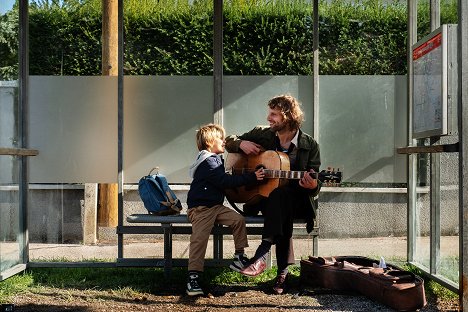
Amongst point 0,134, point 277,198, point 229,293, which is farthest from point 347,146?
point 0,134

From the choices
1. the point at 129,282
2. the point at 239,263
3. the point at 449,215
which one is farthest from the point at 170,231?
the point at 449,215

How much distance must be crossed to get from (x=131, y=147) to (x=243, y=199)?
1.42 m

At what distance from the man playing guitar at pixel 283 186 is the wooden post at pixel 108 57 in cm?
143

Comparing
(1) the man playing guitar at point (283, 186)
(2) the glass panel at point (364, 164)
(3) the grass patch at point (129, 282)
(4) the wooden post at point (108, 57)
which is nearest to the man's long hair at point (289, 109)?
(1) the man playing guitar at point (283, 186)

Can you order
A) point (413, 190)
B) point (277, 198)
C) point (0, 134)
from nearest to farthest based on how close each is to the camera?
1. point (277, 198)
2. point (0, 134)
3. point (413, 190)

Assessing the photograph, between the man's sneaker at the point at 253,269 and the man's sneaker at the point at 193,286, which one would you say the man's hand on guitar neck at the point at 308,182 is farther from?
the man's sneaker at the point at 193,286

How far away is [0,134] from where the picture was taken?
22.6 ft

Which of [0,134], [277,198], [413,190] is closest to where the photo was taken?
[277,198]

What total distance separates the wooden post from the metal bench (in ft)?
1.53

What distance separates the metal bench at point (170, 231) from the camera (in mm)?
6875

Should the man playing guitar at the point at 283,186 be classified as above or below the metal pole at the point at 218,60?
below

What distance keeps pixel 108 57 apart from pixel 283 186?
2.38 m

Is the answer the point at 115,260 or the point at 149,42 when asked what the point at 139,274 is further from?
the point at 149,42

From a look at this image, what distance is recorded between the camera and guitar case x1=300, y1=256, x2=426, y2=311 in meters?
5.79
